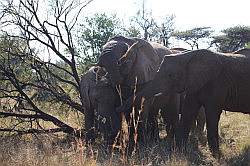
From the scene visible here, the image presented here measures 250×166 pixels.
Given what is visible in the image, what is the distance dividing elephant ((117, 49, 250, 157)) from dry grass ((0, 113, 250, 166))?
16.2 inches

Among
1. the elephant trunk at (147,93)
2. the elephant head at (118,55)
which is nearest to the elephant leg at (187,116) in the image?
the elephant trunk at (147,93)

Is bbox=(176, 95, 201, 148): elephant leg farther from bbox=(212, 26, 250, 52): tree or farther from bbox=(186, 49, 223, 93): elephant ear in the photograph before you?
bbox=(212, 26, 250, 52): tree

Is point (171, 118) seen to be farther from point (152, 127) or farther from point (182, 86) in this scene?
point (182, 86)

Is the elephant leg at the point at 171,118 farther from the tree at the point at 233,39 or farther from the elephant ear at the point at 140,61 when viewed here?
the tree at the point at 233,39

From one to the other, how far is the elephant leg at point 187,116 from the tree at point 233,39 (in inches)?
777

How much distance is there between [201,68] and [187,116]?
88 cm

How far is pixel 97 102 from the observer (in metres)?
9.02

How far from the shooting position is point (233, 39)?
28.5 metres

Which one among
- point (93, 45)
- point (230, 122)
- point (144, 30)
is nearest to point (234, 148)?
point (230, 122)

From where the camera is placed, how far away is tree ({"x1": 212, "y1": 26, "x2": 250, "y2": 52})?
92.1 feet

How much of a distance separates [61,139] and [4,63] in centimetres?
205

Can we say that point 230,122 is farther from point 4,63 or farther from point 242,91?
point 4,63

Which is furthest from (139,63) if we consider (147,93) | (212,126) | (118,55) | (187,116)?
(212,126)

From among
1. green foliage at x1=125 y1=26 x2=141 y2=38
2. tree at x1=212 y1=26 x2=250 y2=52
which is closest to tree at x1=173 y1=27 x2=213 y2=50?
tree at x1=212 y1=26 x2=250 y2=52
